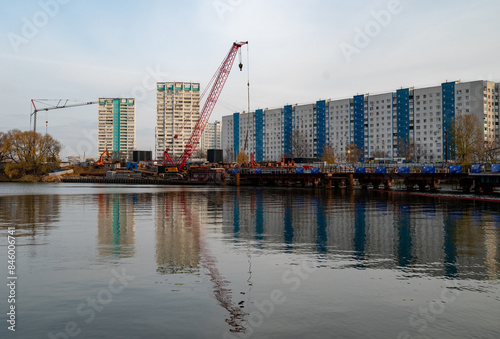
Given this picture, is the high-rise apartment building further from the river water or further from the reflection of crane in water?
the reflection of crane in water

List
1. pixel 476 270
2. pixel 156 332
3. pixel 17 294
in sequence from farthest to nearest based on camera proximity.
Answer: pixel 476 270
pixel 17 294
pixel 156 332

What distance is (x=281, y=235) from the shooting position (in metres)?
25.1

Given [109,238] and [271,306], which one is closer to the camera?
[271,306]

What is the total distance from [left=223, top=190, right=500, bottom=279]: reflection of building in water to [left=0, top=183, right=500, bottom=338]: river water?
0.12 metres

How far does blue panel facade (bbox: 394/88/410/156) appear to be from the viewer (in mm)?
180625

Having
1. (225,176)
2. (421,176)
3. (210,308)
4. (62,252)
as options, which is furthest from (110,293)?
(225,176)

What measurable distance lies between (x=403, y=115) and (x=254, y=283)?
183 m

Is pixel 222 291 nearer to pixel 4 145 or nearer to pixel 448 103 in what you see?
pixel 4 145

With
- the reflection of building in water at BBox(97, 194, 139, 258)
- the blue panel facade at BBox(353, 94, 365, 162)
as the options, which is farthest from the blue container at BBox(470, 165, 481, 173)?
the blue panel facade at BBox(353, 94, 365, 162)

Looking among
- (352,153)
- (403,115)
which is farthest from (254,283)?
(403,115)

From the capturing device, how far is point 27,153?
531 ft

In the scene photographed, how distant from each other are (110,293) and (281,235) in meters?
13.6

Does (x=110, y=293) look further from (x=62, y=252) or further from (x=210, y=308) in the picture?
(x=62, y=252)

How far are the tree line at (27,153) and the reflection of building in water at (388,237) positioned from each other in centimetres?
14844
